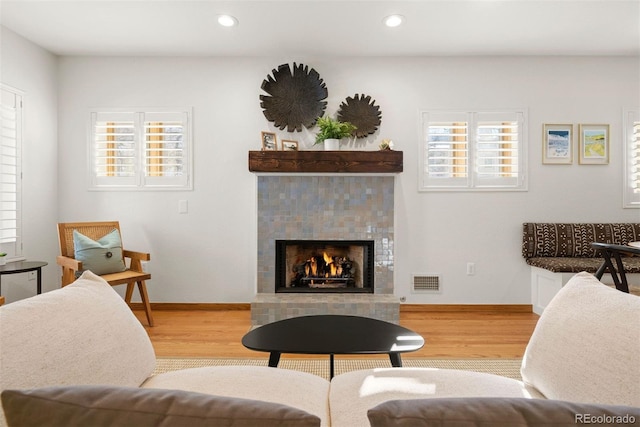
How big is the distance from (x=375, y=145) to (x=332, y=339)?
8.06 feet

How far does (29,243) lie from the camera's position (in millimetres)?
3504

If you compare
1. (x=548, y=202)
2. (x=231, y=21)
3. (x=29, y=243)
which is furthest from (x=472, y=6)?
(x=29, y=243)

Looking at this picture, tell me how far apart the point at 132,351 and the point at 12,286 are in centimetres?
283

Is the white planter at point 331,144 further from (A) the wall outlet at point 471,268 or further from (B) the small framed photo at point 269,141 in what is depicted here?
(A) the wall outlet at point 471,268

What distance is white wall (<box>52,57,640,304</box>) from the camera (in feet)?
12.6

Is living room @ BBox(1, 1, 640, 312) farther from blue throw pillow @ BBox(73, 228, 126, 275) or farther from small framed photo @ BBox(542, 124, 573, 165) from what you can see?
blue throw pillow @ BBox(73, 228, 126, 275)

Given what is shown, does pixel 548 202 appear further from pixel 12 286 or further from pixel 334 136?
pixel 12 286

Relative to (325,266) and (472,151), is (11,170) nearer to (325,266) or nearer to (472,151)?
(325,266)

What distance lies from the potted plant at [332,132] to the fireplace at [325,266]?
968mm

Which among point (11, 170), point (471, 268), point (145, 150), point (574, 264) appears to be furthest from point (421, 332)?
point (11, 170)

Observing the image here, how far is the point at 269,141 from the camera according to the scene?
12.1 feet

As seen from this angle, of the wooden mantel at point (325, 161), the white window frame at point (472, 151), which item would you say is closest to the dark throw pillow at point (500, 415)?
the wooden mantel at point (325, 161)

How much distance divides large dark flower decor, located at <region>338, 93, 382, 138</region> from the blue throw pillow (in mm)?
2521

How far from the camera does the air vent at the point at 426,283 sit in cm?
385
